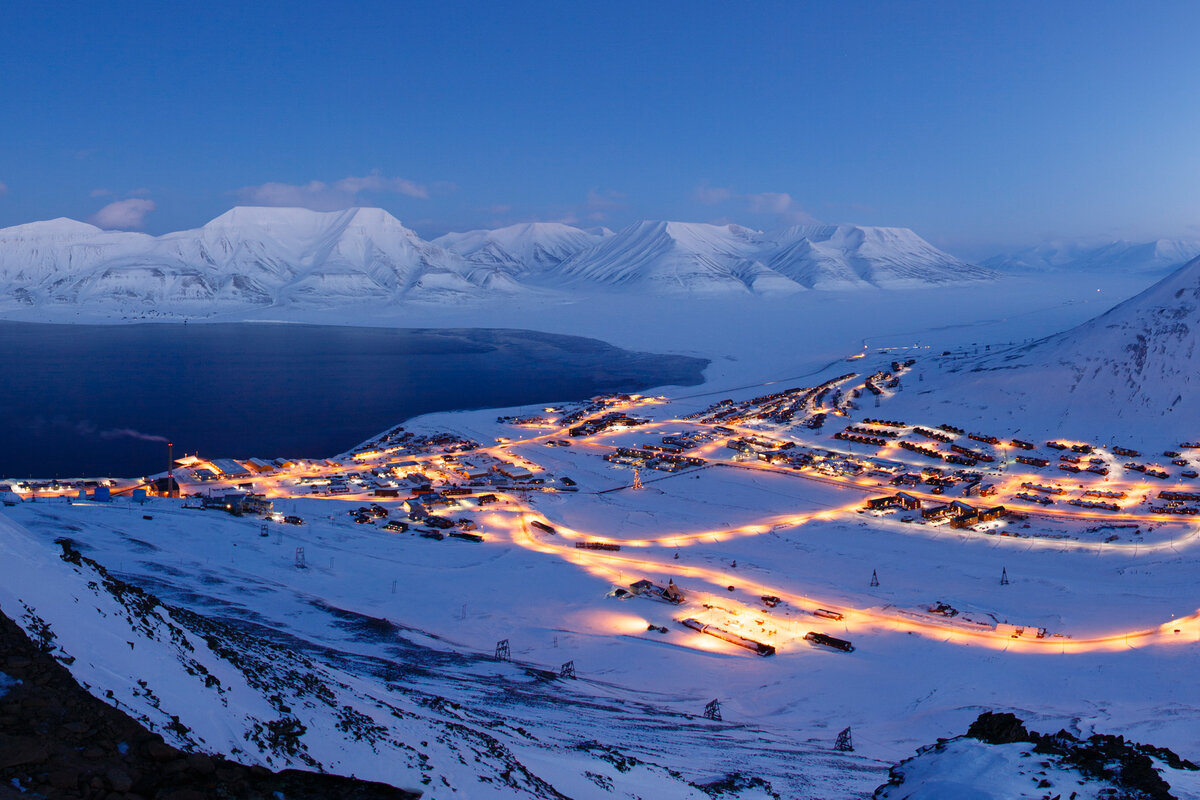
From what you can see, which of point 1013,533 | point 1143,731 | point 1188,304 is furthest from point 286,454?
point 1188,304

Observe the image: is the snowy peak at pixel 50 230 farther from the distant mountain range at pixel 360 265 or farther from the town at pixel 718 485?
the town at pixel 718 485

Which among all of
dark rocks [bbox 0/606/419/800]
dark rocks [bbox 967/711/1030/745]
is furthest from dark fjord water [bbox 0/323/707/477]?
dark rocks [bbox 967/711/1030/745]

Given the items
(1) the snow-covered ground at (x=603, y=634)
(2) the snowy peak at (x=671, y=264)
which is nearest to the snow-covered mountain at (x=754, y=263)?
(2) the snowy peak at (x=671, y=264)

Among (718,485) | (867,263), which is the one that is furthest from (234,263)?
(718,485)

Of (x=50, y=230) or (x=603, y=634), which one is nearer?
(x=603, y=634)

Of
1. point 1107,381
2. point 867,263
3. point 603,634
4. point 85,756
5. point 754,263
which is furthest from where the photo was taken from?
point 867,263

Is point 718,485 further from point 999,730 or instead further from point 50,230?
point 50,230
